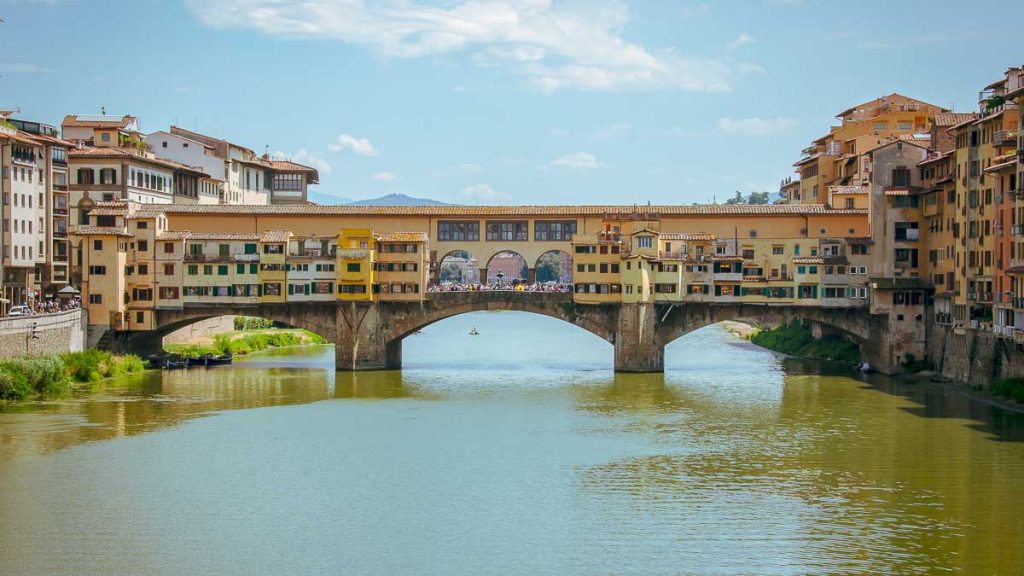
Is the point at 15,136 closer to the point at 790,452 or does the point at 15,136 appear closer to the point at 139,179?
the point at 139,179

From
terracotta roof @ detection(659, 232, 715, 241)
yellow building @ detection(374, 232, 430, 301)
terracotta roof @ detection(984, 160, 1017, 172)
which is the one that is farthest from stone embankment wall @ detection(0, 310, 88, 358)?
terracotta roof @ detection(984, 160, 1017, 172)

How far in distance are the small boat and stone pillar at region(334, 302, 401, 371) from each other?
6.28m

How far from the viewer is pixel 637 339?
51.8 m

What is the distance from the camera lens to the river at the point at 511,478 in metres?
25.1

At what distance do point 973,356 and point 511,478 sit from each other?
21188mm

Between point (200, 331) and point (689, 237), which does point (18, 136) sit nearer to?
point (200, 331)

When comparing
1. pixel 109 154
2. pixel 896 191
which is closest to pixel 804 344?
pixel 896 191

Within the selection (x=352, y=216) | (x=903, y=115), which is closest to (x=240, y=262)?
(x=352, y=216)

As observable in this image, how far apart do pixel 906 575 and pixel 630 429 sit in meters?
15.1

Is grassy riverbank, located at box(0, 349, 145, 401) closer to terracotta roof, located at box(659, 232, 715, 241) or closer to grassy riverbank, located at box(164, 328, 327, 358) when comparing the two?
grassy riverbank, located at box(164, 328, 327, 358)

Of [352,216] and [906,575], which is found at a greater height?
[352,216]

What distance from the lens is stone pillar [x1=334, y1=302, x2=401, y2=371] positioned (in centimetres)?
5234

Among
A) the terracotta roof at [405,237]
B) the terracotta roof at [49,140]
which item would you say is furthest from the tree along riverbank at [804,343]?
the terracotta roof at [49,140]

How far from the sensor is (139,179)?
199 ft
